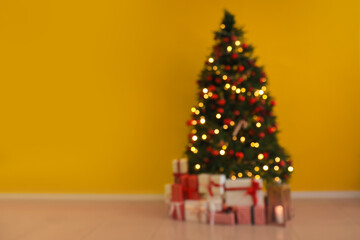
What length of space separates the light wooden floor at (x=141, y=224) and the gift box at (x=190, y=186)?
0.76 ft

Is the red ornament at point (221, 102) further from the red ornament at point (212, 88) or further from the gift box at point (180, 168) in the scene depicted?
the gift box at point (180, 168)

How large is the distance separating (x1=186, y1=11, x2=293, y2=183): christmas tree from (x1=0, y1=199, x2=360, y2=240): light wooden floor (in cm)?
46

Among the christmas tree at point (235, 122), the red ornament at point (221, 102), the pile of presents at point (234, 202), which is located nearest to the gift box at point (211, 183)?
the pile of presents at point (234, 202)

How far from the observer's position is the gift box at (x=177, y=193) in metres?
3.67

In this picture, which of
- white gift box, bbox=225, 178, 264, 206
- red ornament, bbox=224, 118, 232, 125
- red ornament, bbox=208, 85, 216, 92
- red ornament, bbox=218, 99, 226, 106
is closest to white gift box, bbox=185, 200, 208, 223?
white gift box, bbox=225, 178, 264, 206

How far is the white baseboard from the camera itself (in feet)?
14.5

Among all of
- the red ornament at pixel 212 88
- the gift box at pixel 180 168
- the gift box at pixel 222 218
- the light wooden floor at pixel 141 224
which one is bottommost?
the light wooden floor at pixel 141 224

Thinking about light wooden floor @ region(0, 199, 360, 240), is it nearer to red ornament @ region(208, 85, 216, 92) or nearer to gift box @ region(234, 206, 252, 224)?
gift box @ region(234, 206, 252, 224)

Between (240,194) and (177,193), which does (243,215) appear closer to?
(240,194)

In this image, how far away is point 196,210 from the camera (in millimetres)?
3613

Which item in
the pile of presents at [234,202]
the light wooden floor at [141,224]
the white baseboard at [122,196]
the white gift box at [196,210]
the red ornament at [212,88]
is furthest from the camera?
the white baseboard at [122,196]

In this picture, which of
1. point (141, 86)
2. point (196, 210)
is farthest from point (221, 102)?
point (141, 86)

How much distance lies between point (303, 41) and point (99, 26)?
203cm

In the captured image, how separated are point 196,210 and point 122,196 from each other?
4.04ft
